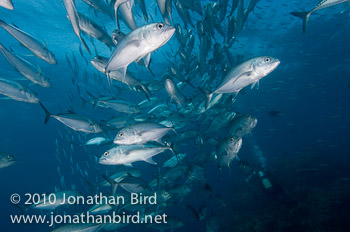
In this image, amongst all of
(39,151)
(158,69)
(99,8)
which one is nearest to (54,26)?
(158,69)

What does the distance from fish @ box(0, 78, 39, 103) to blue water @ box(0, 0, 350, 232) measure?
68 cm

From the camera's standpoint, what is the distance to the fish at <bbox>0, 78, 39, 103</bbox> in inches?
139

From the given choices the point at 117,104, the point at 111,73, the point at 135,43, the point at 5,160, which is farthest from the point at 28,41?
the point at 5,160

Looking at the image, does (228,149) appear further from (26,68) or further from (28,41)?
(26,68)

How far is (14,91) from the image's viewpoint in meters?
3.63

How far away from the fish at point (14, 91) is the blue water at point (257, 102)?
2.22ft

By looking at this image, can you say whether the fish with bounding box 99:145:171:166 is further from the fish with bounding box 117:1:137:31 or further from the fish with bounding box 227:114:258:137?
the fish with bounding box 117:1:137:31

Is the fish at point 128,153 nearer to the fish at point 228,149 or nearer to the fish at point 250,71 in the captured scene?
the fish at point 228,149

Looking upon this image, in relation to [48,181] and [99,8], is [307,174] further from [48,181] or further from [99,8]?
[48,181]

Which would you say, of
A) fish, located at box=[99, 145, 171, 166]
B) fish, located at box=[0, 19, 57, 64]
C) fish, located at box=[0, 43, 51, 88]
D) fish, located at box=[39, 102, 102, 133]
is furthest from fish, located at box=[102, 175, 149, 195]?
fish, located at box=[0, 19, 57, 64]

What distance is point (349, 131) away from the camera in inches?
2616

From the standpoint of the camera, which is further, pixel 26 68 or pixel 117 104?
pixel 117 104

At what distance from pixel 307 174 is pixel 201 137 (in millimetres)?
9124

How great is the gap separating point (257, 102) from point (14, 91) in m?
41.8
